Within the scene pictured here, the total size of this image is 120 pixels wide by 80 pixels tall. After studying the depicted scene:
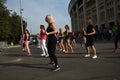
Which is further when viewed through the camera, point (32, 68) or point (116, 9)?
point (116, 9)

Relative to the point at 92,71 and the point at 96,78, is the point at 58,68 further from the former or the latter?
the point at 96,78

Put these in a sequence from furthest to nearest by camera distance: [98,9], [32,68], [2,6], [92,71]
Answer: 1. [98,9]
2. [2,6]
3. [32,68]
4. [92,71]

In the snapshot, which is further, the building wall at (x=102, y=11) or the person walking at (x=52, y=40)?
the building wall at (x=102, y=11)

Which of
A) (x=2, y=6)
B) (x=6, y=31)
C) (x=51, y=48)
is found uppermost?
(x=2, y=6)

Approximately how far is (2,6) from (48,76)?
65.7 meters

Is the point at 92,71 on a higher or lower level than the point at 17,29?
lower

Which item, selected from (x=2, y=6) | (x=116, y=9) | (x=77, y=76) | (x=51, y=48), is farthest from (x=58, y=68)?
(x=116, y=9)

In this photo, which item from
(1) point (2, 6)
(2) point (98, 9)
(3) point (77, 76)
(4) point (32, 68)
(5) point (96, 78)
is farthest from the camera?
(2) point (98, 9)

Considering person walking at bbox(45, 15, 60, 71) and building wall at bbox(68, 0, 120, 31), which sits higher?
building wall at bbox(68, 0, 120, 31)

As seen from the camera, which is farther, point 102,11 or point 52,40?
point 102,11

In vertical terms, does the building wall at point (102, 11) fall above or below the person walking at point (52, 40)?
above

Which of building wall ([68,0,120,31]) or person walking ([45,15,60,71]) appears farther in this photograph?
building wall ([68,0,120,31])

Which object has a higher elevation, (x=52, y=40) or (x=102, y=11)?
(x=102, y=11)

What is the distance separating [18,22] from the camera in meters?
96.6
